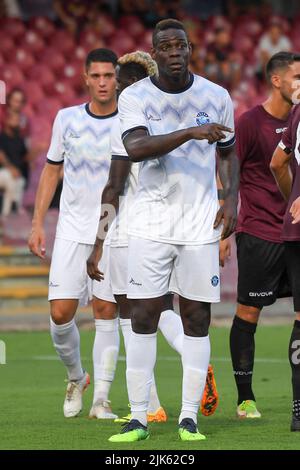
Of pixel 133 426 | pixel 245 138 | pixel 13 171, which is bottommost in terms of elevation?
pixel 133 426

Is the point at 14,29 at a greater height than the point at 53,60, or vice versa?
the point at 14,29

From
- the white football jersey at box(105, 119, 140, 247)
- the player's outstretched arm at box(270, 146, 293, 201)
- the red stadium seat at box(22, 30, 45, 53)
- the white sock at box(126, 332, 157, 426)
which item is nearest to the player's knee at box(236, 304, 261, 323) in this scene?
the white football jersey at box(105, 119, 140, 247)

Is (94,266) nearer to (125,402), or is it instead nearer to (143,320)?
(143,320)

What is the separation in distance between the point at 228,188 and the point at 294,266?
2.37 ft

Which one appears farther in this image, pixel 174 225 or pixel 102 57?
pixel 102 57

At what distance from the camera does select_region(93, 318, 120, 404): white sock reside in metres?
9.17

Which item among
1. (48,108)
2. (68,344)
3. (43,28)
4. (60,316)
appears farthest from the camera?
(43,28)

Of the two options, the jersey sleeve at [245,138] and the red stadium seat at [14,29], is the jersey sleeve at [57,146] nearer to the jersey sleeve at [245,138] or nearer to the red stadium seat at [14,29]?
the jersey sleeve at [245,138]

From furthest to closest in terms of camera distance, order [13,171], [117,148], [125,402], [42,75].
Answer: [42,75]
[13,171]
[125,402]
[117,148]

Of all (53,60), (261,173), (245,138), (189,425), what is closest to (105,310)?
(261,173)

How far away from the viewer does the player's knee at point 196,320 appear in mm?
7531

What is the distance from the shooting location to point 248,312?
9219mm

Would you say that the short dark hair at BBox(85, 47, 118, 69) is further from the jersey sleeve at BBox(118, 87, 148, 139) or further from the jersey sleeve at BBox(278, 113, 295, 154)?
the jersey sleeve at BBox(118, 87, 148, 139)

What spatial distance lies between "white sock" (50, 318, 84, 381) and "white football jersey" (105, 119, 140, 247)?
0.69m
